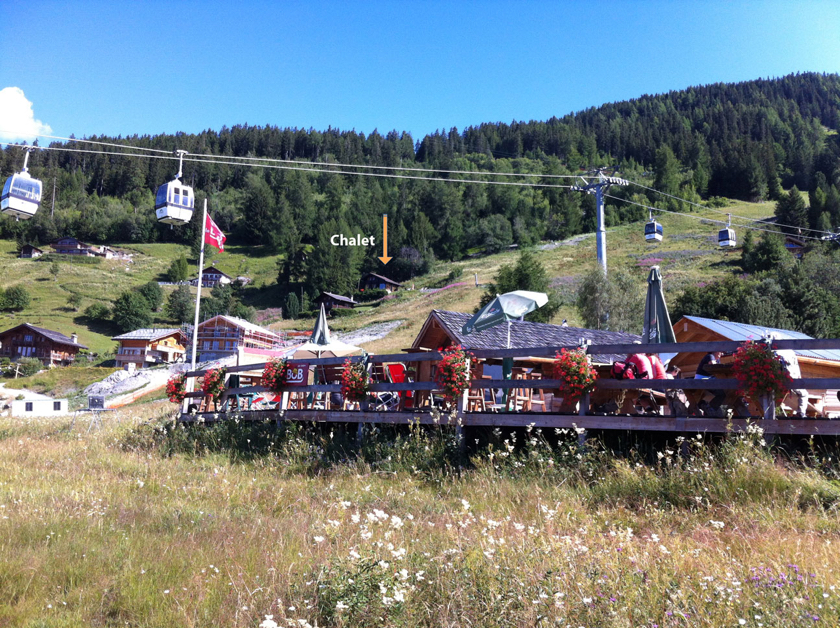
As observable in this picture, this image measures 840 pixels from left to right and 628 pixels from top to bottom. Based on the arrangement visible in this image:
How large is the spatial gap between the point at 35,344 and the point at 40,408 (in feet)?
152

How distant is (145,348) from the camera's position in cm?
6556

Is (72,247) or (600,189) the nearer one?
(600,189)

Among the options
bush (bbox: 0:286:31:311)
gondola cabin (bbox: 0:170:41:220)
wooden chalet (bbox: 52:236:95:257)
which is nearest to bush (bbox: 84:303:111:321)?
bush (bbox: 0:286:31:311)

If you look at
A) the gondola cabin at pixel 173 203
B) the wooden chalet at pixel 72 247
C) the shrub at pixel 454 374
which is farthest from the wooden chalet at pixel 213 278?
the shrub at pixel 454 374

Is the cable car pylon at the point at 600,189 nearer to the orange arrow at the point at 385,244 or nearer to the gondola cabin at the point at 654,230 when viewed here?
the gondola cabin at the point at 654,230

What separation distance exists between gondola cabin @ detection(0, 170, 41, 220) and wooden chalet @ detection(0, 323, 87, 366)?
62.8m

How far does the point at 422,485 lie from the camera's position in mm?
6934

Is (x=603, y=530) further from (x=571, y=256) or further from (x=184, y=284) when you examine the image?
(x=184, y=284)

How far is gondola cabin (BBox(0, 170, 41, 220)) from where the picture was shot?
12719 millimetres

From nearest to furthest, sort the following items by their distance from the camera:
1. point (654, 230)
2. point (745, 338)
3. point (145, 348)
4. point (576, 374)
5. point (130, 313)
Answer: point (576, 374) < point (745, 338) < point (654, 230) < point (145, 348) < point (130, 313)

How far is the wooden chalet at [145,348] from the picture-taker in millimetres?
64094

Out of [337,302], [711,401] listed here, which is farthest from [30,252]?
[711,401]

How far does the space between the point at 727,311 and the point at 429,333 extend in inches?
1208

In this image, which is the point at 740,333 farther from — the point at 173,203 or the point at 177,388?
the point at 173,203
